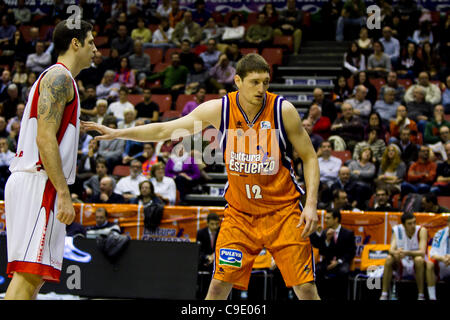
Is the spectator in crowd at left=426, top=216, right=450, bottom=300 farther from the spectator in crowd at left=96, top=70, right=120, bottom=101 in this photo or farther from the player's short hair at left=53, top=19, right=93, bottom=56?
the spectator in crowd at left=96, top=70, right=120, bottom=101

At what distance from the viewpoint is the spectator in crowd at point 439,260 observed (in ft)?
29.5

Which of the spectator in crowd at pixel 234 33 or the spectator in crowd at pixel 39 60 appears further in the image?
the spectator in crowd at pixel 39 60

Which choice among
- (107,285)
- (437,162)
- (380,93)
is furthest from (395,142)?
(107,285)

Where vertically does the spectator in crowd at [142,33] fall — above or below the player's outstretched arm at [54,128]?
above

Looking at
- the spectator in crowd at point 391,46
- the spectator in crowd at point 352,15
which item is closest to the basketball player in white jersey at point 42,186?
the spectator in crowd at point 391,46

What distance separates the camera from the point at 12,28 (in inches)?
698

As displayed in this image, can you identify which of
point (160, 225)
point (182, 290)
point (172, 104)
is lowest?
point (182, 290)

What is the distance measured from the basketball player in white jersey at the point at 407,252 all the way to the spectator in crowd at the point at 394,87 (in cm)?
444

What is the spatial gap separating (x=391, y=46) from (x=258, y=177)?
1054 centimetres

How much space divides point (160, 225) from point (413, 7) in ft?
29.8

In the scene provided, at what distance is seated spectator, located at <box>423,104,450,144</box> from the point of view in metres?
12.0

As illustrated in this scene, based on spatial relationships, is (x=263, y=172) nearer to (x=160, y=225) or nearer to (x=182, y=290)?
(x=182, y=290)

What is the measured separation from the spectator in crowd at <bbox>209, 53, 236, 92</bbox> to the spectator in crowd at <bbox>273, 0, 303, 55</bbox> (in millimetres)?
1978

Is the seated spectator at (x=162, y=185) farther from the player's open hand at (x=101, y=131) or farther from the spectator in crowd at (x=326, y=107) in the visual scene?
the player's open hand at (x=101, y=131)
